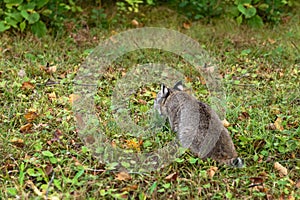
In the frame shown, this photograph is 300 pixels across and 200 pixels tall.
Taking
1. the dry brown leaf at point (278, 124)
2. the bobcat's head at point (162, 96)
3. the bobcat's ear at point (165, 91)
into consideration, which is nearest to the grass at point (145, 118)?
the dry brown leaf at point (278, 124)

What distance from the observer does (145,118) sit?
4395 millimetres

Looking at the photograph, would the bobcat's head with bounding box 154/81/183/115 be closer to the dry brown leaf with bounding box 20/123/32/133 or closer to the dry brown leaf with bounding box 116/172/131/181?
the dry brown leaf with bounding box 116/172/131/181

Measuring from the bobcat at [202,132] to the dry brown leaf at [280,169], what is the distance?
0.89 feet

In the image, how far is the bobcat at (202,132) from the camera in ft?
11.9

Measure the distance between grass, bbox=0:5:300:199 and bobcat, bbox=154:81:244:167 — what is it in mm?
90

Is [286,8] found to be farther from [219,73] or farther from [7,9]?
[7,9]

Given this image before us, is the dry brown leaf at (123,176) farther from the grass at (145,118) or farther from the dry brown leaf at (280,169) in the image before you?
the dry brown leaf at (280,169)

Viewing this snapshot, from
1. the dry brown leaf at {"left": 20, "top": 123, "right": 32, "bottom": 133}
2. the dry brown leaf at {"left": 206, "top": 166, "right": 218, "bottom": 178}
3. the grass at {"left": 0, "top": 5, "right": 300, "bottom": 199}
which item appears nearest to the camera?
the grass at {"left": 0, "top": 5, "right": 300, "bottom": 199}

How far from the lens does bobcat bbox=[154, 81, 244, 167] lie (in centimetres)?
362

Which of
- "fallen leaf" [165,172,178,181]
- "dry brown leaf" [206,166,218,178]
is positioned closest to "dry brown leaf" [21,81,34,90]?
"fallen leaf" [165,172,178,181]

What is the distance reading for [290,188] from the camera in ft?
11.3

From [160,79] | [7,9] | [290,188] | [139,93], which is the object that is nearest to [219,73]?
[160,79]

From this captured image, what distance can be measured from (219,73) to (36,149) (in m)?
2.44

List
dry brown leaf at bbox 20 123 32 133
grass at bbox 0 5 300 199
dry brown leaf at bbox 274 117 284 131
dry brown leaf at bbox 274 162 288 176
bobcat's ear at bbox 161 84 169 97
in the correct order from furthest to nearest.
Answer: bobcat's ear at bbox 161 84 169 97, dry brown leaf at bbox 274 117 284 131, dry brown leaf at bbox 20 123 32 133, dry brown leaf at bbox 274 162 288 176, grass at bbox 0 5 300 199
